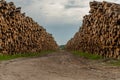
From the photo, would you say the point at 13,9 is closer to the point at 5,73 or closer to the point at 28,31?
the point at 28,31

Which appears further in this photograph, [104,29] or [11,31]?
[11,31]

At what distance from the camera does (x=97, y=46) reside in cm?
2658

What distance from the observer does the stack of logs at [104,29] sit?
862 inches

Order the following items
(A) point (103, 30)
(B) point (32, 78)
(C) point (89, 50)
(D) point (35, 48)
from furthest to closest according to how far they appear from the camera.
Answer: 1. (D) point (35, 48)
2. (C) point (89, 50)
3. (A) point (103, 30)
4. (B) point (32, 78)

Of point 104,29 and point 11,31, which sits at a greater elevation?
point 11,31

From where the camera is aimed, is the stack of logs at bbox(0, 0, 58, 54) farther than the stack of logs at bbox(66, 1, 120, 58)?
Yes

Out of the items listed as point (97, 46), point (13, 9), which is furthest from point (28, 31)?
point (97, 46)

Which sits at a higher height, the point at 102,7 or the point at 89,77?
the point at 102,7

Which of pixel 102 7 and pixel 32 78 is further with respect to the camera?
pixel 102 7

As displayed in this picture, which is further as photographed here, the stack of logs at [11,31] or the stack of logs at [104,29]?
the stack of logs at [11,31]

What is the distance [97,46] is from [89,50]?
13.1 ft

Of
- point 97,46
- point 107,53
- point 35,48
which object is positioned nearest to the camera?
point 107,53

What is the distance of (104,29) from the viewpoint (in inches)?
970

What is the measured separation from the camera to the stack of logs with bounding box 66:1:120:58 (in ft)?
71.9
